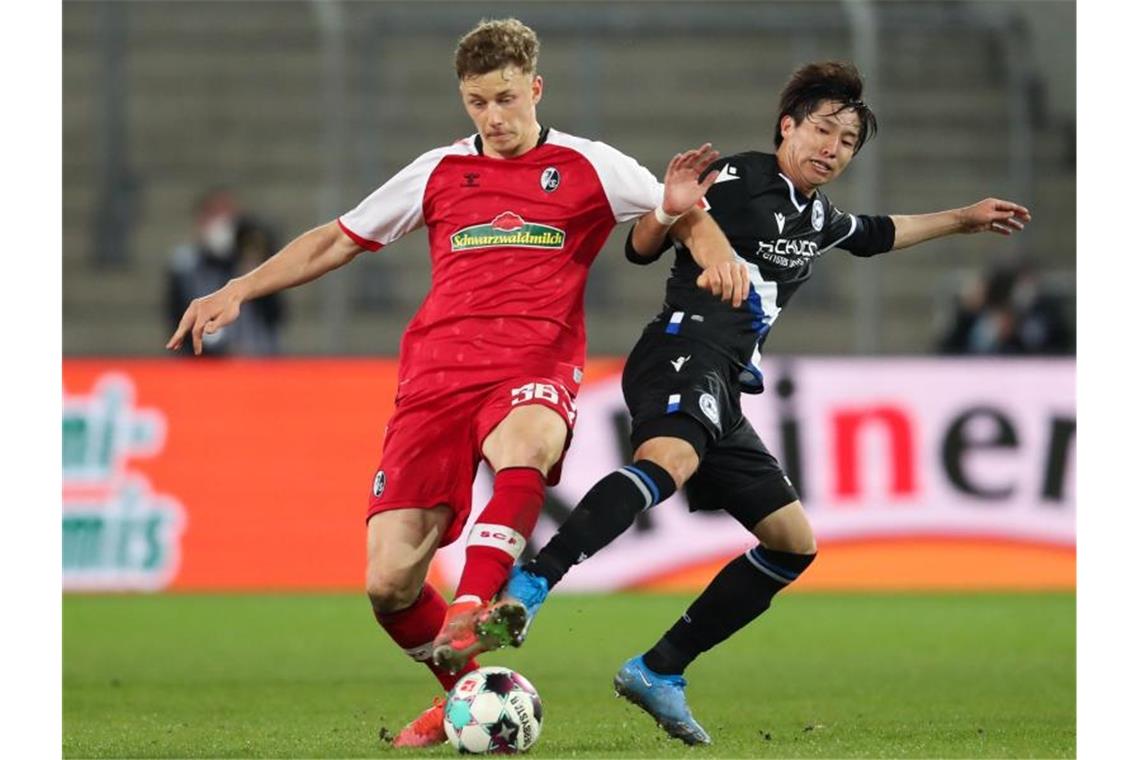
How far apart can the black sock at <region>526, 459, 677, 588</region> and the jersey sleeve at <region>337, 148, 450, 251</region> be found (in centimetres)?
114

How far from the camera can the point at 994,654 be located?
9500 millimetres

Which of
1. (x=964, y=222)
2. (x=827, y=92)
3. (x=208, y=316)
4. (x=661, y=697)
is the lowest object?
(x=661, y=697)

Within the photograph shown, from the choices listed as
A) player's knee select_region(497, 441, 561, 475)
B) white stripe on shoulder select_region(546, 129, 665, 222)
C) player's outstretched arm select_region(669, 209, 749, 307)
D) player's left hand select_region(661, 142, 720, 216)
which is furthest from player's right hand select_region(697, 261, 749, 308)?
player's knee select_region(497, 441, 561, 475)

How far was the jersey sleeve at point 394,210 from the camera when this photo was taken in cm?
637

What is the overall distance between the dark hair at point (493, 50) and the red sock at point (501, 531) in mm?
1259

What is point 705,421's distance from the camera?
6.15 meters

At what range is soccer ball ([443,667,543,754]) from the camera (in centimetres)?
568

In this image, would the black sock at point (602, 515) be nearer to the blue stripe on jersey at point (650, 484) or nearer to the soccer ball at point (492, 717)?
the blue stripe on jersey at point (650, 484)

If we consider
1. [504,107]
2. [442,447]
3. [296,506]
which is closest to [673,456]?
[442,447]

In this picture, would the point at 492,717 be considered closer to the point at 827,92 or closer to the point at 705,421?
the point at 705,421

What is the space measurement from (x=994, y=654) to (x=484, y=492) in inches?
157

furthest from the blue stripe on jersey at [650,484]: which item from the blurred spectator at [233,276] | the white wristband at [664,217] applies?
the blurred spectator at [233,276]

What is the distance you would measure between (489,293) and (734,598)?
1392 mm
